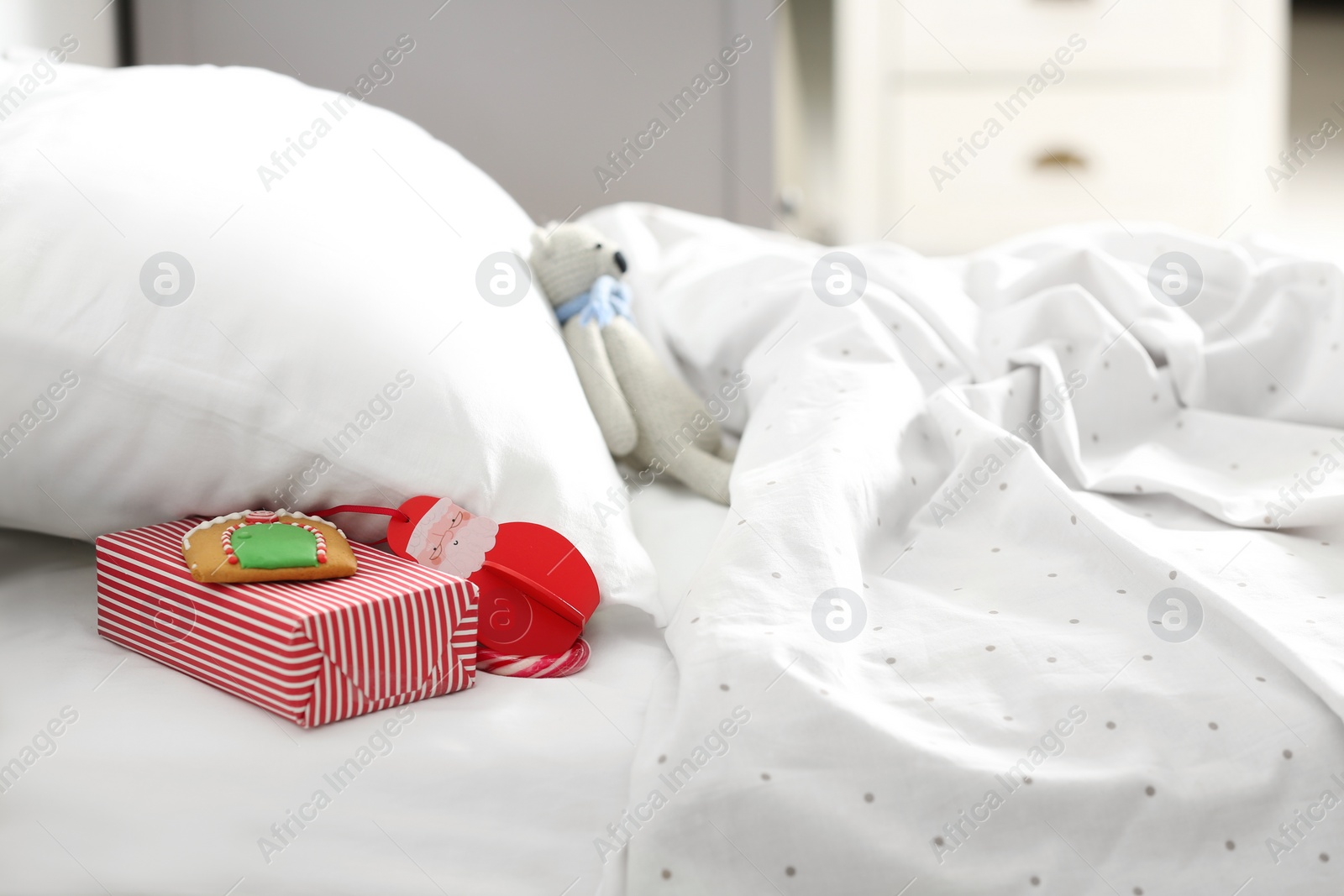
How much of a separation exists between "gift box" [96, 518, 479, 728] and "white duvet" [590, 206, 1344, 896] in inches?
4.9

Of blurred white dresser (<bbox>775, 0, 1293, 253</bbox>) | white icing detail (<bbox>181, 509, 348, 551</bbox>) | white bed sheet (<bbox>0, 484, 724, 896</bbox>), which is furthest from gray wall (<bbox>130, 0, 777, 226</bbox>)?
white bed sheet (<bbox>0, 484, 724, 896</bbox>)

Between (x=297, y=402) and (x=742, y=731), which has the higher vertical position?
(x=297, y=402)

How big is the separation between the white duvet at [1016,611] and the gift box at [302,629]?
0.41 feet

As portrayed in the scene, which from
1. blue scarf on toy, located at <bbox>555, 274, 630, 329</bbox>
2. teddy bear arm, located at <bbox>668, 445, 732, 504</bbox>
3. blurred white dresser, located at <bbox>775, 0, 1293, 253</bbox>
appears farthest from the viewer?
blurred white dresser, located at <bbox>775, 0, 1293, 253</bbox>

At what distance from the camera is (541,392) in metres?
0.67

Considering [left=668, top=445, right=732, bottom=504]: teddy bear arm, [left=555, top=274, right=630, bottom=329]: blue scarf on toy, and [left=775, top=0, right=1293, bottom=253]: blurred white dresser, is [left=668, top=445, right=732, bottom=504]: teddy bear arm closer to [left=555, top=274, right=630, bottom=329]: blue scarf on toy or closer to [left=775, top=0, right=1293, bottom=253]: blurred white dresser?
[left=555, top=274, right=630, bottom=329]: blue scarf on toy

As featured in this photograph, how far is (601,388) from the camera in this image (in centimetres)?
84

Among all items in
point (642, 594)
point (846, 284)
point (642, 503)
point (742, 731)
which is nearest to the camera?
point (742, 731)

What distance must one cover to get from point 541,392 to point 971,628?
1.01ft

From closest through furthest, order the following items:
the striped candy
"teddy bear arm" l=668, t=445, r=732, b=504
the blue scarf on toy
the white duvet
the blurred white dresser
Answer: the white duvet → the striped candy → "teddy bear arm" l=668, t=445, r=732, b=504 → the blue scarf on toy → the blurred white dresser

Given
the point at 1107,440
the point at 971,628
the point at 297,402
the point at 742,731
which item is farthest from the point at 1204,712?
the point at 297,402

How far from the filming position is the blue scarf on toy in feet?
2.99

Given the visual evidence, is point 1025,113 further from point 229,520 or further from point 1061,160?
point 229,520

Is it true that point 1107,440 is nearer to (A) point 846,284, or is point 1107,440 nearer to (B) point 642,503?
(A) point 846,284
